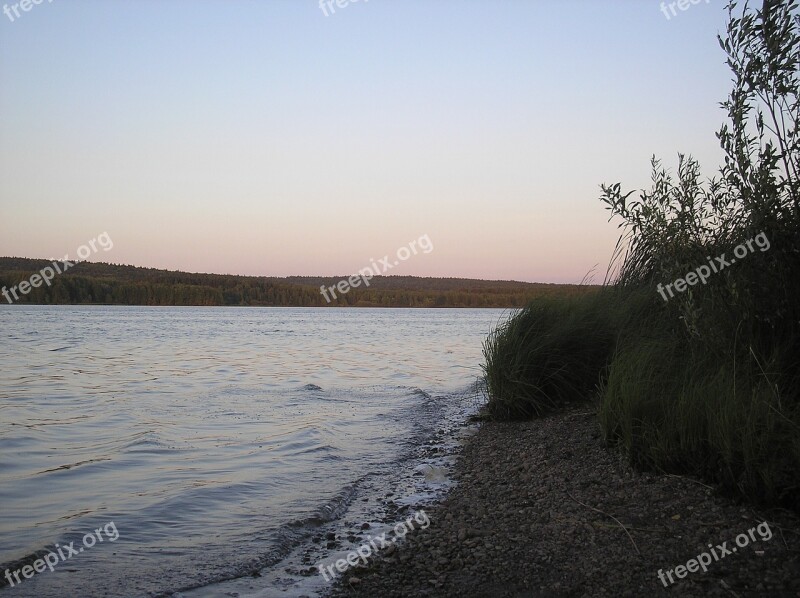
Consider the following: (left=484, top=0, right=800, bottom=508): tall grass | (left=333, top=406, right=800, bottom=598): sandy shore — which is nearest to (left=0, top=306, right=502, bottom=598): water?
(left=333, top=406, right=800, bottom=598): sandy shore

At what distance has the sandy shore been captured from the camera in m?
4.12

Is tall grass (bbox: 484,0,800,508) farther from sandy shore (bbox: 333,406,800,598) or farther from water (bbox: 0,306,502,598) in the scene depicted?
water (bbox: 0,306,502,598)

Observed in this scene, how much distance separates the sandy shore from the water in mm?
826

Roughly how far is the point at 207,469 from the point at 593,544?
5.61 meters

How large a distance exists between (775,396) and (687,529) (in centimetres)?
145

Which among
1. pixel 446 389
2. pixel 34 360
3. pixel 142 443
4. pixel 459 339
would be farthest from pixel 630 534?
pixel 459 339

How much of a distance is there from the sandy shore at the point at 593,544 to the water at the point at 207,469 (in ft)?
2.71

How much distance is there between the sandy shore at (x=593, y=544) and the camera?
13.5 ft

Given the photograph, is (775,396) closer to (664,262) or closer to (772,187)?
(772,187)

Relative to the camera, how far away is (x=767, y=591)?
3.80m

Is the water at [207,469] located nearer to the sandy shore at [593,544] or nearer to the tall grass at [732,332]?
the sandy shore at [593,544]

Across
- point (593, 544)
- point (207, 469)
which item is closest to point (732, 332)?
point (593, 544)

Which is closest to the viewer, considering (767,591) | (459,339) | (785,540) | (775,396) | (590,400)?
(767,591)

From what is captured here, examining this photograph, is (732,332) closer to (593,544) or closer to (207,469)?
(593,544)
